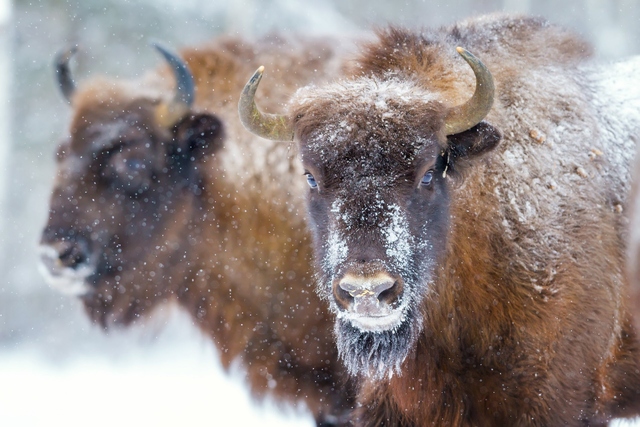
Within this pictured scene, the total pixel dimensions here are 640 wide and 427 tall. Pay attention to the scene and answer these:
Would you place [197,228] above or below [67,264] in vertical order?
above

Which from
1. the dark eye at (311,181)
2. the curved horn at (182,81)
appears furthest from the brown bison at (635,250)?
the curved horn at (182,81)

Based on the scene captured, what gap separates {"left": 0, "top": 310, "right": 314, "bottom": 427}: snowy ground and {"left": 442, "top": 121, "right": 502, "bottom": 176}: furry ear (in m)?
2.81

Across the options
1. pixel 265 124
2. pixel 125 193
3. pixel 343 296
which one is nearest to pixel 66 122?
pixel 125 193

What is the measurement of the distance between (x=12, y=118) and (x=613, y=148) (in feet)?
39.6

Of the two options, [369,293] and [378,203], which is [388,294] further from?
[378,203]

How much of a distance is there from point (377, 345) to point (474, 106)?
1263 mm

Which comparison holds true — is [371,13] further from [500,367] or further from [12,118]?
[500,367]

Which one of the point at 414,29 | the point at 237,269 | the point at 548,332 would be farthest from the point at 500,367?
the point at 237,269

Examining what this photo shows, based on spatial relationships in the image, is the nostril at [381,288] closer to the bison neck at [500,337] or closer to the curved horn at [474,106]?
the bison neck at [500,337]

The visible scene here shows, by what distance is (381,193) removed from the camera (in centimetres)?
342

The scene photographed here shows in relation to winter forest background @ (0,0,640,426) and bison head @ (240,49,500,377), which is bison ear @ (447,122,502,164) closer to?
bison head @ (240,49,500,377)

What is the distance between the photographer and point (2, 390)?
9016 millimetres

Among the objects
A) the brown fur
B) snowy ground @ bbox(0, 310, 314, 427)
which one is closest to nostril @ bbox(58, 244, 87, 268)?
snowy ground @ bbox(0, 310, 314, 427)

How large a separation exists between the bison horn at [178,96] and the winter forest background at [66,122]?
352 centimetres
